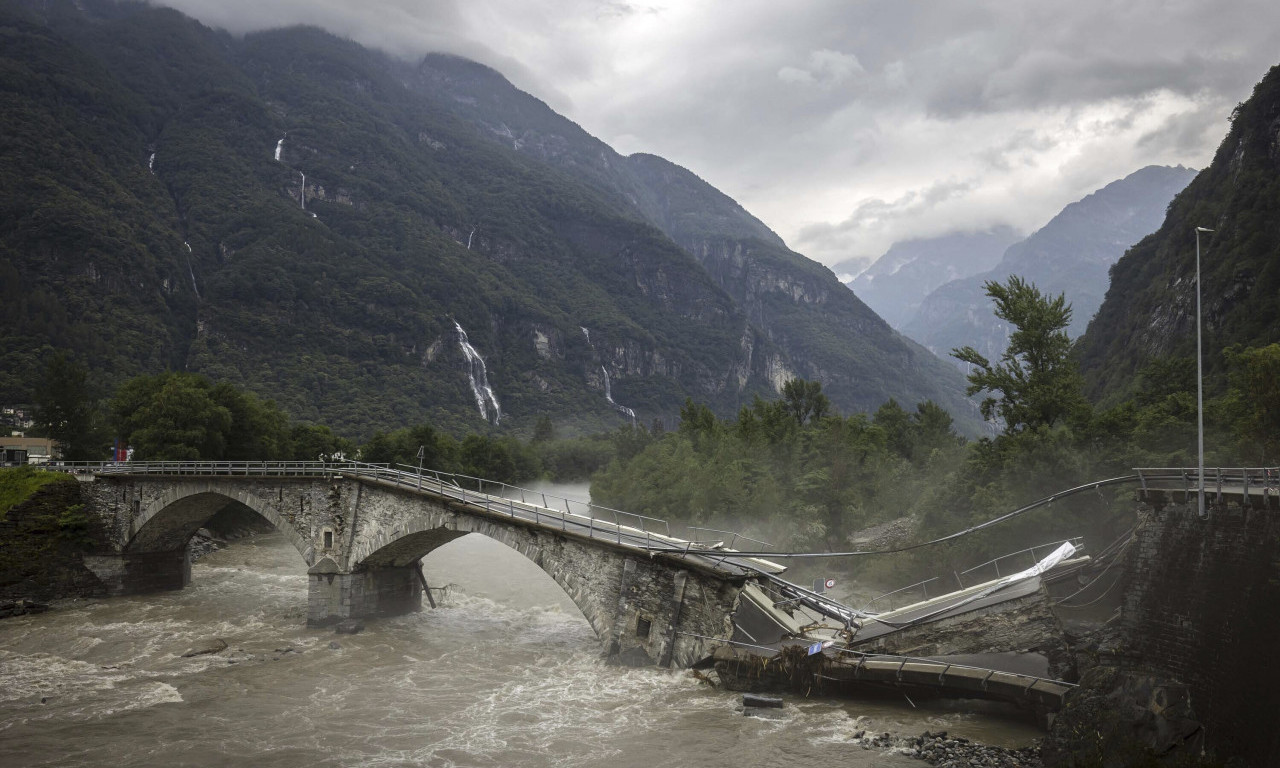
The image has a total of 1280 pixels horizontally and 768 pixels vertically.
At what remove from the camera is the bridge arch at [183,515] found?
39875mm

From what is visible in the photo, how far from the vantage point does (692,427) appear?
82500 millimetres

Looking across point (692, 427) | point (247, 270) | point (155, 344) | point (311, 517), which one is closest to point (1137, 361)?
point (692, 427)

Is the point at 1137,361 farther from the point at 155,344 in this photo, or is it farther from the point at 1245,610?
the point at 155,344

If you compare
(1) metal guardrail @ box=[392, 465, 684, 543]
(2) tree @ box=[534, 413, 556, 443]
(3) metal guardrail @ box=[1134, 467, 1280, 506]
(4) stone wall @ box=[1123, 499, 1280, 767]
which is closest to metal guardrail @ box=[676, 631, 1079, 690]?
(4) stone wall @ box=[1123, 499, 1280, 767]

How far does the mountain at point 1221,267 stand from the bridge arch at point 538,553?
42.0 metres

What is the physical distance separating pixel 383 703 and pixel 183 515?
2847 centimetres

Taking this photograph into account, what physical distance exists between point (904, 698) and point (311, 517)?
29006mm

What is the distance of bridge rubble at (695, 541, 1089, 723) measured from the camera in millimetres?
21359

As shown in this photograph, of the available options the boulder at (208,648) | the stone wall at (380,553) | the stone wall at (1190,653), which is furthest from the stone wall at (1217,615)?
the boulder at (208,648)

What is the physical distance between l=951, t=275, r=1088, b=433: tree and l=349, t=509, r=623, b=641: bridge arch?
22.7 meters

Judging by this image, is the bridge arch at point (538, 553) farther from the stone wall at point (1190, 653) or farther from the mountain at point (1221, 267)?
the mountain at point (1221, 267)

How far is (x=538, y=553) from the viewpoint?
3019cm

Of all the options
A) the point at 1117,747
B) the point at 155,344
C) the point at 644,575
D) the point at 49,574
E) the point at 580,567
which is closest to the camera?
the point at 1117,747

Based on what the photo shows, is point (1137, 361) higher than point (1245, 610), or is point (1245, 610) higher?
point (1137, 361)
